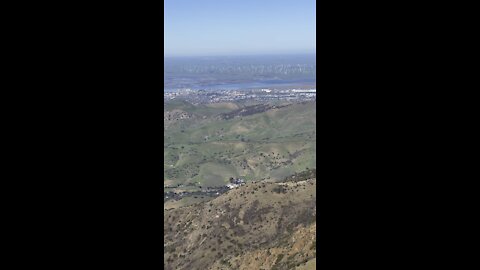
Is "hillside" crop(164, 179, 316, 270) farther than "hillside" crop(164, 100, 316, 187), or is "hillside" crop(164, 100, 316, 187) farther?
"hillside" crop(164, 100, 316, 187)

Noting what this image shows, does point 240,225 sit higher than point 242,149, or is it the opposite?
point 242,149

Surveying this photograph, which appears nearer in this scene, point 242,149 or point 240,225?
point 240,225

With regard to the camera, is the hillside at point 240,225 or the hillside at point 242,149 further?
the hillside at point 242,149
